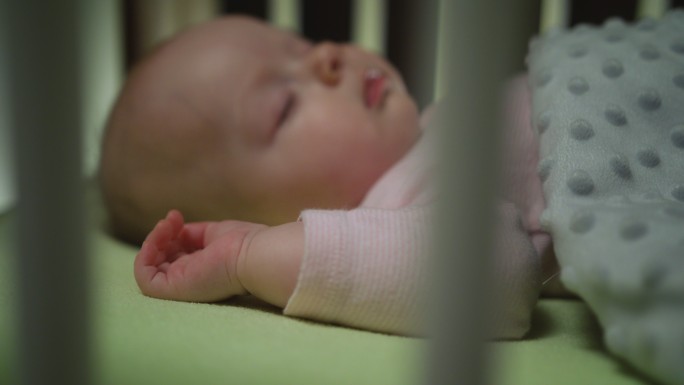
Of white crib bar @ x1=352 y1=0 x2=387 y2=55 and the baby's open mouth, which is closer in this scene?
the baby's open mouth

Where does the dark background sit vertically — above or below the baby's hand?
above

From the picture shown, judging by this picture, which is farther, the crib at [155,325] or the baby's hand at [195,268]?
the baby's hand at [195,268]

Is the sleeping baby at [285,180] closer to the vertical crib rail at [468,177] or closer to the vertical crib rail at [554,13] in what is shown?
the vertical crib rail at [468,177]

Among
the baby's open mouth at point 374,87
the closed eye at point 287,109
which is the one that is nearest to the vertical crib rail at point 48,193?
the closed eye at point 287,109

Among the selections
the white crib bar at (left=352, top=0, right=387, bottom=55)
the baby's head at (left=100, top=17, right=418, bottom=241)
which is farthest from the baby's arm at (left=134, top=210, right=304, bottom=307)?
the white crib bar at (left=352, top=0, right=387, bottom=55)

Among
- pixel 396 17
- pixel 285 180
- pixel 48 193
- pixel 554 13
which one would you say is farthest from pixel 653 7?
pixel 48 193

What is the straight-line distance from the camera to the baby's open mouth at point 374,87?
0.85m

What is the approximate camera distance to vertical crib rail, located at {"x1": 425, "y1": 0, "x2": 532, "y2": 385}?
0.89 ft

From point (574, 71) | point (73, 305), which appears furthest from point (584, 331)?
point (73, 305)

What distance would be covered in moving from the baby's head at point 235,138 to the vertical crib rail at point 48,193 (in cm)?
36

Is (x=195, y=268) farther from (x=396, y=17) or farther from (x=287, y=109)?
(x=396, y=17)

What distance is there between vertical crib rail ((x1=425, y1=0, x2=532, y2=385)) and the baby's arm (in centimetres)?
23

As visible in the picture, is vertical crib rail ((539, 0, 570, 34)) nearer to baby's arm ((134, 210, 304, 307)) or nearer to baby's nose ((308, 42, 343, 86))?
baby's nose ((308, 42, 343, 86))

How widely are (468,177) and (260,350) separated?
0.22 m
